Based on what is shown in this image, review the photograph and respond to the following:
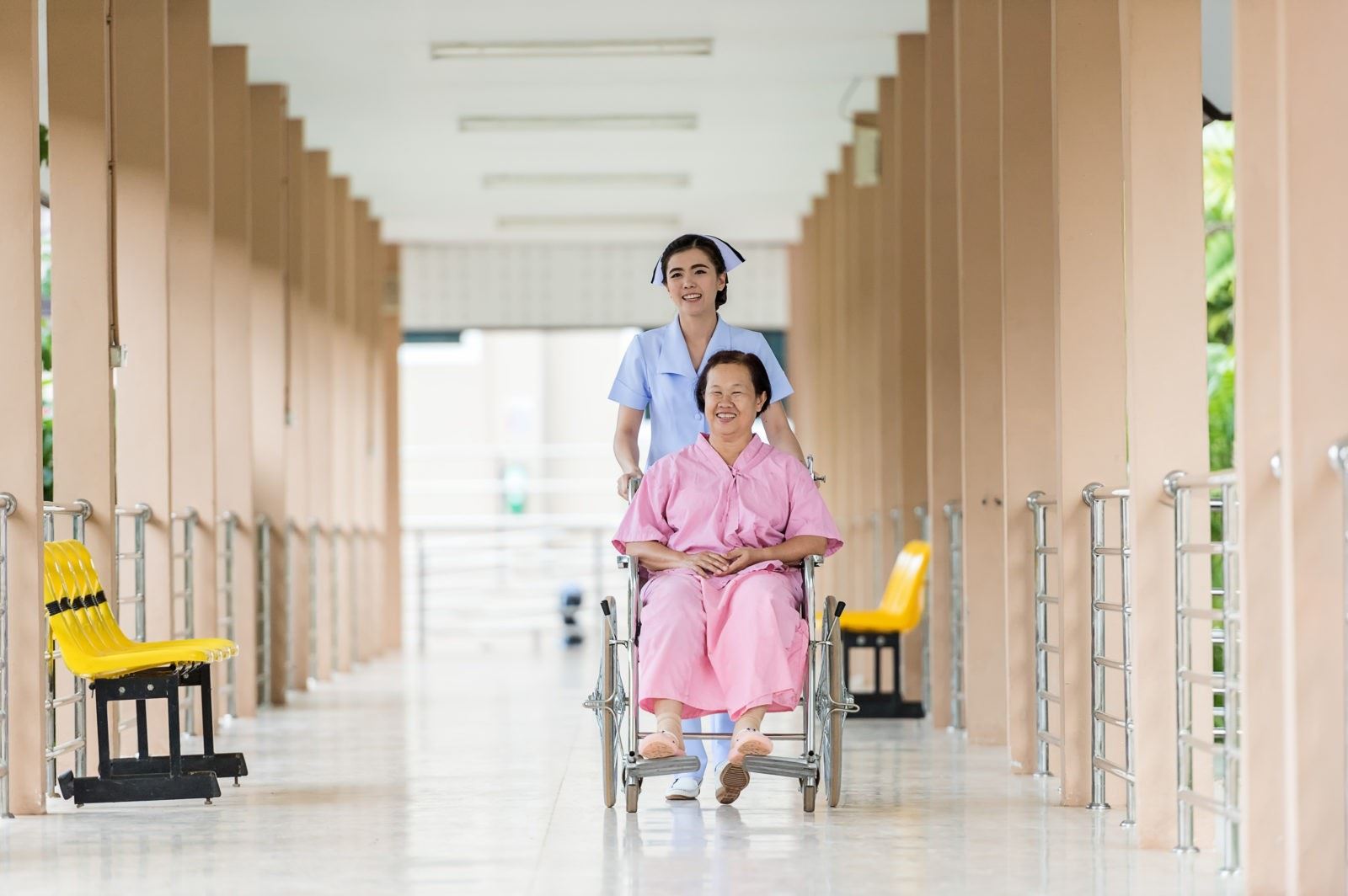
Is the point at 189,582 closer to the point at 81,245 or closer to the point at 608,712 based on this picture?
the point at 81,245

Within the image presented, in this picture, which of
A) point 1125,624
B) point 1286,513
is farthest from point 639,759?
point 1286,513

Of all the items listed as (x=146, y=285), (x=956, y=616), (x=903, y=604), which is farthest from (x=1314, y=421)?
(x=146, y=285)

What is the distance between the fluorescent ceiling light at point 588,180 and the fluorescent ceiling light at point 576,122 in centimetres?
137

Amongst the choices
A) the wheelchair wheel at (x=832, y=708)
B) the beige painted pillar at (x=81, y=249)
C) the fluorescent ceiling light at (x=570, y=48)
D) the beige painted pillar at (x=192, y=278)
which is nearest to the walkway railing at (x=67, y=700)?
the beige painted pillar at (x=81, y=249)

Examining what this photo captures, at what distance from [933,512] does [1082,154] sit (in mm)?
2404

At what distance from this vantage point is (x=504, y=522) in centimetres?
1497

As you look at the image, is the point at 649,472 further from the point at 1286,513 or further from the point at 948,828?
the point at 1286,513

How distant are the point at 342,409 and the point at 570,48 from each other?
337 centimetres

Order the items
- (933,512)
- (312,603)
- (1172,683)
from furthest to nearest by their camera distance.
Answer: (312,603), (933,512), (1172,683)

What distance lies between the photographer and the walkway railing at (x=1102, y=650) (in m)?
4.28

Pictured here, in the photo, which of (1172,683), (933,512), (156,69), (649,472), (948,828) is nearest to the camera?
(1172,683)

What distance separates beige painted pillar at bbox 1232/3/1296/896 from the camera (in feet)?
10.6

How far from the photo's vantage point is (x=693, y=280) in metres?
4.75

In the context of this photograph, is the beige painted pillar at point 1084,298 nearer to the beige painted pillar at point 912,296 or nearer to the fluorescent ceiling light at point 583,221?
the beige painted pillar at point 912,296
